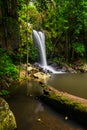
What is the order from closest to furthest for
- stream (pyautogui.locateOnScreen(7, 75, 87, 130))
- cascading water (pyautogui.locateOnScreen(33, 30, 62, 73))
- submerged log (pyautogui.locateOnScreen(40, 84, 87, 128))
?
stream (pyautogui.locateOnScreen(7, 75, 87, 130)), submerged log (pyautogui.locateOnScreen(40, 84, 87, 128)), cascading water (pyautogui.locateOnScreen(33, 30, 62, 73))

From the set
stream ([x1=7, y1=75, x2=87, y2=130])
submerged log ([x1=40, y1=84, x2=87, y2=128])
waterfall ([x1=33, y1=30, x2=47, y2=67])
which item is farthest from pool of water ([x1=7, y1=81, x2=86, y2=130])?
waterfall ([x1=33, y1=30, x2=47, y2=67])

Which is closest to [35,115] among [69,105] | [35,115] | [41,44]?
[35,115]

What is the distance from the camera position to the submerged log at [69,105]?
332 inches

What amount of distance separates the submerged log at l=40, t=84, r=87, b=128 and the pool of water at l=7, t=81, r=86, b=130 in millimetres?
245

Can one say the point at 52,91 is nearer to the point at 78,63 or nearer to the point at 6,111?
the point at 6,111

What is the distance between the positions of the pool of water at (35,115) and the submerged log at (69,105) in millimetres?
245

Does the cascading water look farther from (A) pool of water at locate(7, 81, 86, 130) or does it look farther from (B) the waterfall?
(A) pool of water at locate(7, 81, 86, 130)

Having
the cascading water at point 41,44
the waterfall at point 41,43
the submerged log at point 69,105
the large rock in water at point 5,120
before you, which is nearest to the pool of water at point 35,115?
the submerged log at point 69,105

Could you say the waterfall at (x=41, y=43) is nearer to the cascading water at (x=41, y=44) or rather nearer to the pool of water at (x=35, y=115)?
the cascading water at (x=41, y=44)

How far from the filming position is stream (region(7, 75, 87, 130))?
26.8ft

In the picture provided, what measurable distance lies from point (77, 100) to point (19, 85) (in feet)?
20.0

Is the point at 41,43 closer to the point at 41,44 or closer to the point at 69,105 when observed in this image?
the point at 41,44

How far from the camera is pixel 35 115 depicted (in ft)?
30.7

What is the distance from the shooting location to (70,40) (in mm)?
26188
